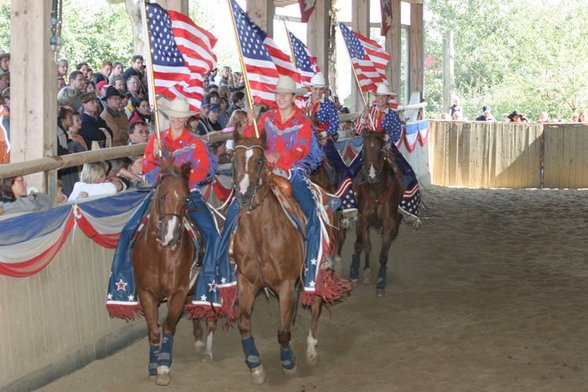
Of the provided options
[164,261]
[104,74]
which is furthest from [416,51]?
[164,261]

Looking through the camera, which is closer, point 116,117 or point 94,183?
point 94,183

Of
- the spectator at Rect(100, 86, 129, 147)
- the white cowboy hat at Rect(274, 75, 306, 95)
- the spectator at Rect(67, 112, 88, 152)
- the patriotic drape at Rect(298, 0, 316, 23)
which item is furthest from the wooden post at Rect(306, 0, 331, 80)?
the white cowboy hat at Rect(274, 75, 306, 95)

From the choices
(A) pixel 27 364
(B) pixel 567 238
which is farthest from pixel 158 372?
(B) pixel 567 238

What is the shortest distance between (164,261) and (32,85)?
6.40 feet

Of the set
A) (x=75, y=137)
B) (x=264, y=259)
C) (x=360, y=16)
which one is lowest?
(x=264, y=259)

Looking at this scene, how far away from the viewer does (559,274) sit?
12641 millimetres

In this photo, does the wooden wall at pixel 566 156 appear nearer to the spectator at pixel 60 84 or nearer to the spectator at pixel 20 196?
the spectator at pixel 60 84

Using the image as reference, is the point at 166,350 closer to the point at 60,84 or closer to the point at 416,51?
the point at 60,84

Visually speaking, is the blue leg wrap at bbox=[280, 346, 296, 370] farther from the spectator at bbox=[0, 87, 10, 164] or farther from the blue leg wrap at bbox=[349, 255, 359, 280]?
the blue leg wrap at bbox=[349, 255, 359, 280]

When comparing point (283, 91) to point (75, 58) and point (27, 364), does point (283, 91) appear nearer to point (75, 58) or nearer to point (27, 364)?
point (27, 364)

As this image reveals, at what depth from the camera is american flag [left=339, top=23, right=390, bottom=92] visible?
14.8m

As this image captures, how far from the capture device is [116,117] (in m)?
12.3

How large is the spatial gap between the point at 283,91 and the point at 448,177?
1747 cm

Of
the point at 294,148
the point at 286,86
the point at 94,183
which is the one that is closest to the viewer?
the point at 294,148
